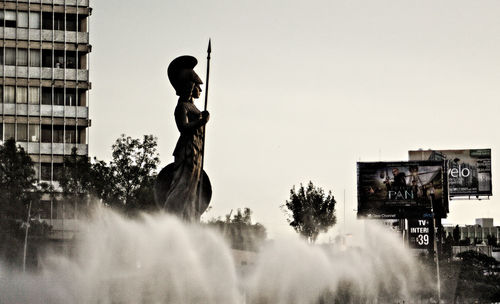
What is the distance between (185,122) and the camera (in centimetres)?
3244

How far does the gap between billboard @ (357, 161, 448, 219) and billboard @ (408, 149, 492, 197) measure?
1634 centimetres

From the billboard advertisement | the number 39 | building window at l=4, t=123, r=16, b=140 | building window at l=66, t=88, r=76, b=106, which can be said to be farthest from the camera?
the number 39

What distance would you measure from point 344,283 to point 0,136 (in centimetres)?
3663

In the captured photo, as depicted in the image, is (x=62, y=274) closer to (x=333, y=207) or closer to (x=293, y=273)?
(x=293, y=273)

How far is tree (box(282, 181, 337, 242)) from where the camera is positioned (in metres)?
88.8

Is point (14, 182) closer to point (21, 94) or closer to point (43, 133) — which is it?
point (43, 133)

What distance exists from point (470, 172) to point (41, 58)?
42.1 metres

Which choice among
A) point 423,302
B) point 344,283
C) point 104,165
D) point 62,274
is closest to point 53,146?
point 104,165

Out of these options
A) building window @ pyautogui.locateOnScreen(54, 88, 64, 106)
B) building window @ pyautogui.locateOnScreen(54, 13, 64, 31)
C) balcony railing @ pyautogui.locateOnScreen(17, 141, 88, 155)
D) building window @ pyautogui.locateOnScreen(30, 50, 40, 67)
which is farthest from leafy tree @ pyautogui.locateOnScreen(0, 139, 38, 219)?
building window @ pyautogui.locateOnScreen(54, 13, 64, 31)

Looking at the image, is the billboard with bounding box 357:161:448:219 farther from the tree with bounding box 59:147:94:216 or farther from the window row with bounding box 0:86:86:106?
the tree with bounding box 59:147:94:216

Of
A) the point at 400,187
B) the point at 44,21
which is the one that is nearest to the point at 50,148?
the point at 44,21

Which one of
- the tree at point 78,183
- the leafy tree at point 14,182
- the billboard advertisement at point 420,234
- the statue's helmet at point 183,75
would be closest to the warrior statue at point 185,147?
the statue's helmet at point 183,75

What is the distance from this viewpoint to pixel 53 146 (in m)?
77.4

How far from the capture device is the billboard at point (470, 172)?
104 metres
